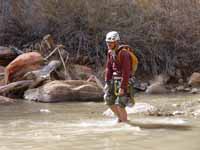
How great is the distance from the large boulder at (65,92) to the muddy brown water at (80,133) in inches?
79.2

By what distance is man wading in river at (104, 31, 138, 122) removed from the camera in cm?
848

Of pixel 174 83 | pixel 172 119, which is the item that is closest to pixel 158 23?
pixel 174 83

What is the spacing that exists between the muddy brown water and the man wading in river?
34 centimetres

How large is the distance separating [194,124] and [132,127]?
1.08m

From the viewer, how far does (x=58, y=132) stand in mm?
7848

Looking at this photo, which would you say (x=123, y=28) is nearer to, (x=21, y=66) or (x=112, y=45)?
(x=21, y=66)

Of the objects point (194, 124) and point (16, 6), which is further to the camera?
point (16, 6)

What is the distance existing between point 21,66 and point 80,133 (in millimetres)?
7280

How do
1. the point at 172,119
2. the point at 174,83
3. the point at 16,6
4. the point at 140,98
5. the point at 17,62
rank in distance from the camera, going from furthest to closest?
1. the point at 16,6
2. the point at 174,83
3. the point at 17,62
4. the point at 140,98
5. the point at 172,119

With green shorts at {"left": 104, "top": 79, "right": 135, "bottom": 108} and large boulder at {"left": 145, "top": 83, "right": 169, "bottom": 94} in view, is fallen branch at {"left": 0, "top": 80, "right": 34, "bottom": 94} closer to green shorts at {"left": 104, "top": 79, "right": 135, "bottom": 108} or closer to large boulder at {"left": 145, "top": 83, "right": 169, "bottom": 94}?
large boulder at {"left": 145, "top": 83, "right": 169, "bottom": 94}

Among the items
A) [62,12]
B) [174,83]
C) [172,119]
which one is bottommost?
[174,83]

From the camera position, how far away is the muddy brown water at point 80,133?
22.1ft

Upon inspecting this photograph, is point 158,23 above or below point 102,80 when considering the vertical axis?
above

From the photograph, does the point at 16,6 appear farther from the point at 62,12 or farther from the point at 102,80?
the point at 102,80
